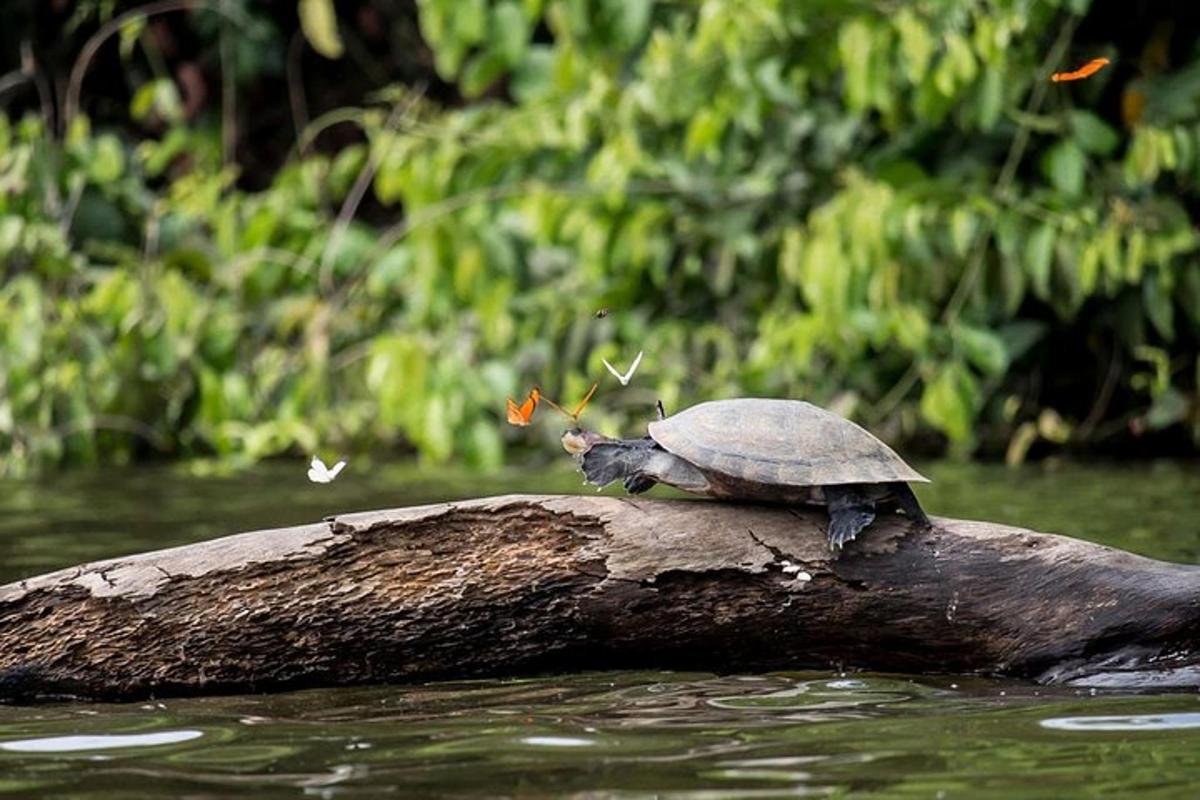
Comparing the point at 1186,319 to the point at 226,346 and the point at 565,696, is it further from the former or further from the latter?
the point at 565,696

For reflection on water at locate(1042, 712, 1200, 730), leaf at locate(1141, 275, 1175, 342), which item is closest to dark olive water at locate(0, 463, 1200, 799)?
reflection on water at locate(1042, 712, 1200, 730)

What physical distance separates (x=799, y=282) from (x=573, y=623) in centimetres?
559

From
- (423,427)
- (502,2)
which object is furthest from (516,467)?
(502,2)

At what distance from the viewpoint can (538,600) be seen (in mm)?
3828

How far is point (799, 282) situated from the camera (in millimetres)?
9234

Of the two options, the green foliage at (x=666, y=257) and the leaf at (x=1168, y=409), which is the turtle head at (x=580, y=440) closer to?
the green foliage at (x=666, y=257)

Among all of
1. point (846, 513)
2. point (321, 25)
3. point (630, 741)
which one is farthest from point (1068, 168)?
point (630, 741)

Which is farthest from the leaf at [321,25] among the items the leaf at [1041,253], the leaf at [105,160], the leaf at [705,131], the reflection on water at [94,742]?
the reflection on water at [94,742]

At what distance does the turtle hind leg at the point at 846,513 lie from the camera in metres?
3.78

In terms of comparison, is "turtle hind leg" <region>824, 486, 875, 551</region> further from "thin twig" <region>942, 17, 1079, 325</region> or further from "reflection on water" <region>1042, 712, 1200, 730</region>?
"thin twig" <region>942, 17, 1079, 325</region>

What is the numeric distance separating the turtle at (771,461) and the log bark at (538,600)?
0.22 feet

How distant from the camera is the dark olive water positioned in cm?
285

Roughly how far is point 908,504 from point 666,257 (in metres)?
5.90

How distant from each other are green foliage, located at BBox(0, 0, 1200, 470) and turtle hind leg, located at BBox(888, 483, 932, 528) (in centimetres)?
441
